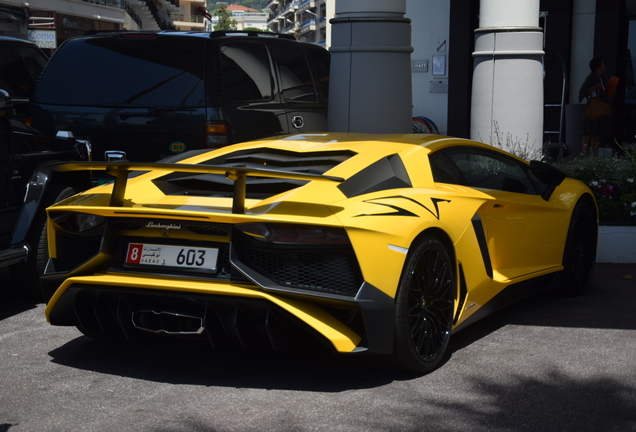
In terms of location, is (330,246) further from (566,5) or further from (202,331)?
(566,5)

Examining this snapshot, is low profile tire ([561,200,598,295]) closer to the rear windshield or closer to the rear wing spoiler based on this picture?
the rear wing spoiler

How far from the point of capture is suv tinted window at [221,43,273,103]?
318 inches

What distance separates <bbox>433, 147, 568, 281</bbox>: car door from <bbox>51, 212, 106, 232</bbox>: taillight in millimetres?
2169

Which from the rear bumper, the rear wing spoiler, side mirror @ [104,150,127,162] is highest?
the rear wing spoiler

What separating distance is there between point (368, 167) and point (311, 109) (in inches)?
188

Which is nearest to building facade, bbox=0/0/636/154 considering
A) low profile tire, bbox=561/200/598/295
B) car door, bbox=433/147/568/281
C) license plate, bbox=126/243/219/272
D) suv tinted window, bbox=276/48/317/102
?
suv tinted window, bbox=276/48/317/102

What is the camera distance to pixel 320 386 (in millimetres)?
4734

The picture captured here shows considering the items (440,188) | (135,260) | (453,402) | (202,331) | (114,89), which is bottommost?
(453,402)

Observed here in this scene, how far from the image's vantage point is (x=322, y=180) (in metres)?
4.61

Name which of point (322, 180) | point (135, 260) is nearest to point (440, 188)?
point (322, 180)

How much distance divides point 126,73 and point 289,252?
4.24 meters

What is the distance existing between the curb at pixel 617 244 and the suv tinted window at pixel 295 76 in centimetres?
324

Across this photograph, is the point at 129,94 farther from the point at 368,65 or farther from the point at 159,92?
the point at 368,65

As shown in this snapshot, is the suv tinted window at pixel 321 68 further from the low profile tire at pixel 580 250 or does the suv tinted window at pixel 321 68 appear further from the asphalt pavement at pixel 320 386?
the asphalt pavement at pixel 320 386
